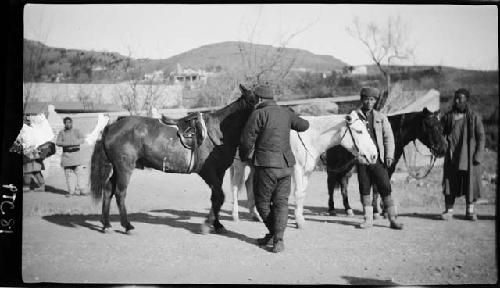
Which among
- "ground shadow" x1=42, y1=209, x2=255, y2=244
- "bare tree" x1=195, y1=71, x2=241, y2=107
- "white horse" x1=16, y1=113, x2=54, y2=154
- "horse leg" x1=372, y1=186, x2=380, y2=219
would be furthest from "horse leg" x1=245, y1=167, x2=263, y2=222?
"white horse" x1=16, y1=113, x2=54, y2=154

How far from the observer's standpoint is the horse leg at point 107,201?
6.57m

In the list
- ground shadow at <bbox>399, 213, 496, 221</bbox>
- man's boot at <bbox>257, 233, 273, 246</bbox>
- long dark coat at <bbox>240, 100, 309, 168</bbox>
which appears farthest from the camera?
ground shadow at <bbox>399, 213, 496, 221</bbox>

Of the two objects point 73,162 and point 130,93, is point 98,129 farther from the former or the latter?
point 73,162

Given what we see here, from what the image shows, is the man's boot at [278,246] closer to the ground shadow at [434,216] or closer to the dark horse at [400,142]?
the dark horse at [400,142]

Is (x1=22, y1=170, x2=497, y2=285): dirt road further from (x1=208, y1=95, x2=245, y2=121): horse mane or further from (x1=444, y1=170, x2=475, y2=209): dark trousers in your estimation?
(x1=208, y1=95, x2=245, y2=121): horse mane

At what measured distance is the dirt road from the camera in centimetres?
543

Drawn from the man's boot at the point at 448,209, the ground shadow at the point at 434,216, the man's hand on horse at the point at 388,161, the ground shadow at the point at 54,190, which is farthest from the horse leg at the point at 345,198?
the ground shadow at the point at 54,190

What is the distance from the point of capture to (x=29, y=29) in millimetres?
6258

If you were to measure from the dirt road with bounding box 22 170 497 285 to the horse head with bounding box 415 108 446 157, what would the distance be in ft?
3.88

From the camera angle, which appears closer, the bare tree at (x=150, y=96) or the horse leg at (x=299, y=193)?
the horse leg at (x=299, y=193)

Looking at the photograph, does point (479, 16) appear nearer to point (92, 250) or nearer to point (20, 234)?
point (92, 250)

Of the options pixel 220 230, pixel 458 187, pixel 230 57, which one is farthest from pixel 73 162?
pixel 458 187

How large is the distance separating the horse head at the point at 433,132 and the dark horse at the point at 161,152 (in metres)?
2.85

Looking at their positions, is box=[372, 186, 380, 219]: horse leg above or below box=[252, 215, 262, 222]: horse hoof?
above
